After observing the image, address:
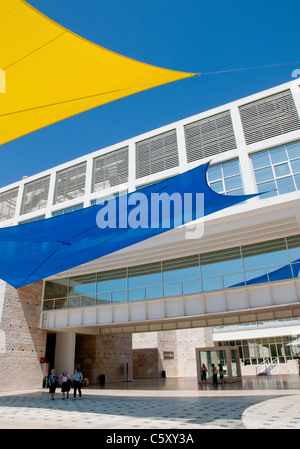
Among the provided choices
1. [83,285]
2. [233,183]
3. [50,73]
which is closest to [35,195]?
[83,285]

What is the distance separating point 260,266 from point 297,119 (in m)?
7.26

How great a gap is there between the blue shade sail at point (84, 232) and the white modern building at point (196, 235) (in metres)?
4.60

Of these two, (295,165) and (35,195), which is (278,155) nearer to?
(295,165)

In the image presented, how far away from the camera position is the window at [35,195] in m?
23.1

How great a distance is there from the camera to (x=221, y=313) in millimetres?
15758

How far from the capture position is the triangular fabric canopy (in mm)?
5234

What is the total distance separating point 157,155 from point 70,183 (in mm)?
6803

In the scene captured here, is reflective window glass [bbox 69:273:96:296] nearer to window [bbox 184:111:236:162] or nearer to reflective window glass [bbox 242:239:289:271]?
reflective window glass [bbox 242:239:289:271]

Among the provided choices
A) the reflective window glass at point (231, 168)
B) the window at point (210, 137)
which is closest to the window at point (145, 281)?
the reflective window glass at point (231, 168)

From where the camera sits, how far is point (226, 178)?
53.9 ft

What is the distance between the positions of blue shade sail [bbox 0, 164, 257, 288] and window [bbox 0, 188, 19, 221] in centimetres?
1443

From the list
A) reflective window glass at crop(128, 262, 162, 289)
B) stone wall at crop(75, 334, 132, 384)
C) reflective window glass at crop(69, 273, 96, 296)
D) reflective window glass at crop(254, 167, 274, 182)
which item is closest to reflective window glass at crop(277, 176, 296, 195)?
reflective window glass at crop(254, 167, 274, 182)
